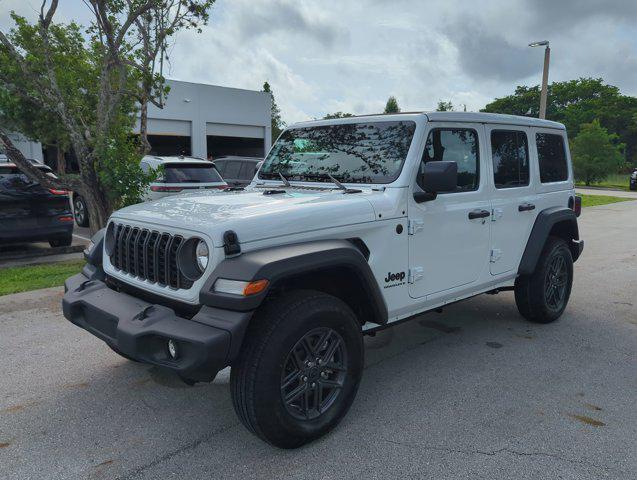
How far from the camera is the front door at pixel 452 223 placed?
356 cm

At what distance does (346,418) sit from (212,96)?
29.8 m

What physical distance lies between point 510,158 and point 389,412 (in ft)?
8.08

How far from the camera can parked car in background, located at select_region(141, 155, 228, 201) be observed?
389 inches

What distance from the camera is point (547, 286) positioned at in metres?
4.99

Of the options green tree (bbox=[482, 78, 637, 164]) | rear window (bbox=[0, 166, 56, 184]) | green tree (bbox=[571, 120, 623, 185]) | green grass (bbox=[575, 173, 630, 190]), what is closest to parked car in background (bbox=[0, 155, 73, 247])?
rear window (bbox=[0, 166, 56, 184])

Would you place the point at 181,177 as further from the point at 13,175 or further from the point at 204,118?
the point at 204,118

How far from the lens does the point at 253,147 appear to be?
35.9 m

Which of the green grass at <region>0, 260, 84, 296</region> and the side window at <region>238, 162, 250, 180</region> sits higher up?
the side window at <region>238, 162, 250, 180</region>

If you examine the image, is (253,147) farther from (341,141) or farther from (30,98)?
(341,141)

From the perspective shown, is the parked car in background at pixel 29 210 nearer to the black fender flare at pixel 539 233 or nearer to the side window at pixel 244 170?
the side window at pixel 244 170

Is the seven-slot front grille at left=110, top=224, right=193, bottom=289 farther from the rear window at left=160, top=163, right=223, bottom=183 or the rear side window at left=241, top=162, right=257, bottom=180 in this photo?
the rear side window at left=241, top=162, right=257, bottom=180

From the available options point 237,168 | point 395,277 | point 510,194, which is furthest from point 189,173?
point 395,277

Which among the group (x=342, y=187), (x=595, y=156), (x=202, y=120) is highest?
(x=202, y=120)

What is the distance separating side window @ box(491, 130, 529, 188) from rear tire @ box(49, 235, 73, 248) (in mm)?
7089
